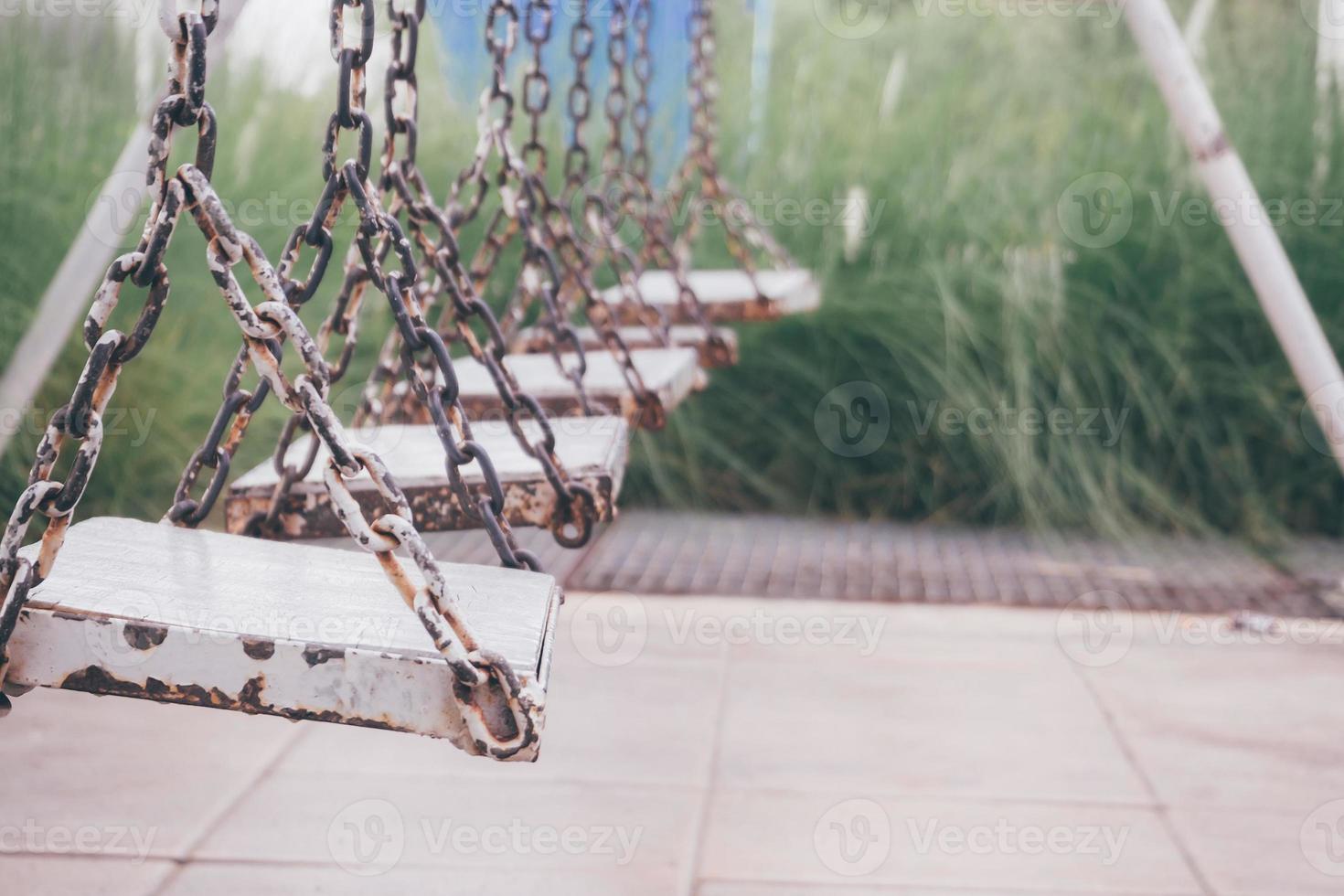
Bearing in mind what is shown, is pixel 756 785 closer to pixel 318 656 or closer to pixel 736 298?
pixel 736 298

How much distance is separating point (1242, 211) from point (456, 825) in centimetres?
184

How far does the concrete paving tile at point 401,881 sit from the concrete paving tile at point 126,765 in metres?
0.11

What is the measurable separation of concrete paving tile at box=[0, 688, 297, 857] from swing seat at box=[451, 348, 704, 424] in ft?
2.17

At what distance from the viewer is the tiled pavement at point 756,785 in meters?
1.70

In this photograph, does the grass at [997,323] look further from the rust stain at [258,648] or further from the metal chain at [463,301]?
the rust stain at [258,648]

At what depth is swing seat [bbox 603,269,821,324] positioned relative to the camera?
7.90 ft

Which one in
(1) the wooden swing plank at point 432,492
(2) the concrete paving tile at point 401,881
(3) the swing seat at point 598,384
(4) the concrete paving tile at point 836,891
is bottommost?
(2) the concrete paving tile at point 401,881

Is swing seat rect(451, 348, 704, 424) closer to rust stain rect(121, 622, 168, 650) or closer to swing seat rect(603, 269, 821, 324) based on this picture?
swing seat rect(603, 269, 821, 324)

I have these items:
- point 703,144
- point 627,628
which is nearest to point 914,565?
point 627,628

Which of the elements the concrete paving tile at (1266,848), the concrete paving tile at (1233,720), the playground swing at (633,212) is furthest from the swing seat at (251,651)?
the concrete paving tile at (1233,720)

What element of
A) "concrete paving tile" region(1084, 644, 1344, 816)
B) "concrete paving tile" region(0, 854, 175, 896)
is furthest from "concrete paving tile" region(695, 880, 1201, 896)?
"concrete paving tile" region(0, 854, 175, 896)

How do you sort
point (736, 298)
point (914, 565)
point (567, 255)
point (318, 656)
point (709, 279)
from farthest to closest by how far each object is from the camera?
point (914, 565) < point (709, 279) < point (736, 298) < point (567, 255) < point (318, 656)

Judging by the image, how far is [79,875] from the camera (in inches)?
64.1

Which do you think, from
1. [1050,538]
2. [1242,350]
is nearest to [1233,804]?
[1050,538]
